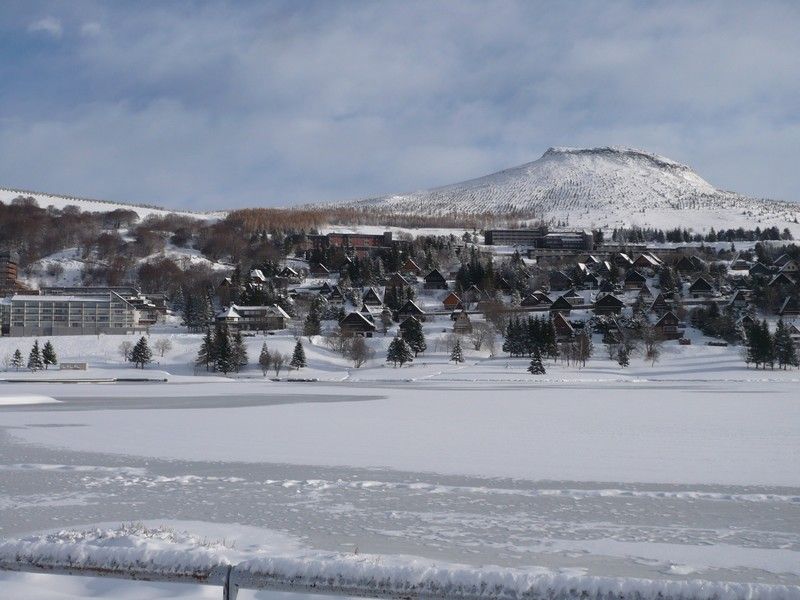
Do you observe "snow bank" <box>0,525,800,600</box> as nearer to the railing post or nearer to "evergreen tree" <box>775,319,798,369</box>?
the railing post

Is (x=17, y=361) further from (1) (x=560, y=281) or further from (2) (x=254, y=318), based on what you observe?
(1) (x=560, y=281)

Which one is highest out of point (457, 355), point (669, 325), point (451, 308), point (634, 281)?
point (634, 281)

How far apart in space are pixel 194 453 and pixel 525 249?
113 metres

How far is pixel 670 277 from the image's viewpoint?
85000 millimetres

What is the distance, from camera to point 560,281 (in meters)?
92.3

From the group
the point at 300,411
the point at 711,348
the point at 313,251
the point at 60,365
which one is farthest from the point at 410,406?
the point at 313,251

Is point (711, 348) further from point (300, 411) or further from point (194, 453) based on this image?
point (194, 453)

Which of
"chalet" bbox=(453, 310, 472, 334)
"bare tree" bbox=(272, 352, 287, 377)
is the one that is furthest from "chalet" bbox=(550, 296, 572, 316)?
"bare tree" bbox=(272, 352, 287, 377)

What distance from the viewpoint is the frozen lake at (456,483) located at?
311 inches

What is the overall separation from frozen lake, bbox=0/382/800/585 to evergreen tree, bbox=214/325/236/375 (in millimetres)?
34700

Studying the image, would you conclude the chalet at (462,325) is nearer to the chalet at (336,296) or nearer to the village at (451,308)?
the village at (451,308)

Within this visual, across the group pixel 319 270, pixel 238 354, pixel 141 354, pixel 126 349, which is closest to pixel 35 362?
pixel 141 354

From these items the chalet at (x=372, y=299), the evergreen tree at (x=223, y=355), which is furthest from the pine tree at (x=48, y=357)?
the chalet at (x=372, y=299)

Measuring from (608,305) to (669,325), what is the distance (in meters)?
8.56
